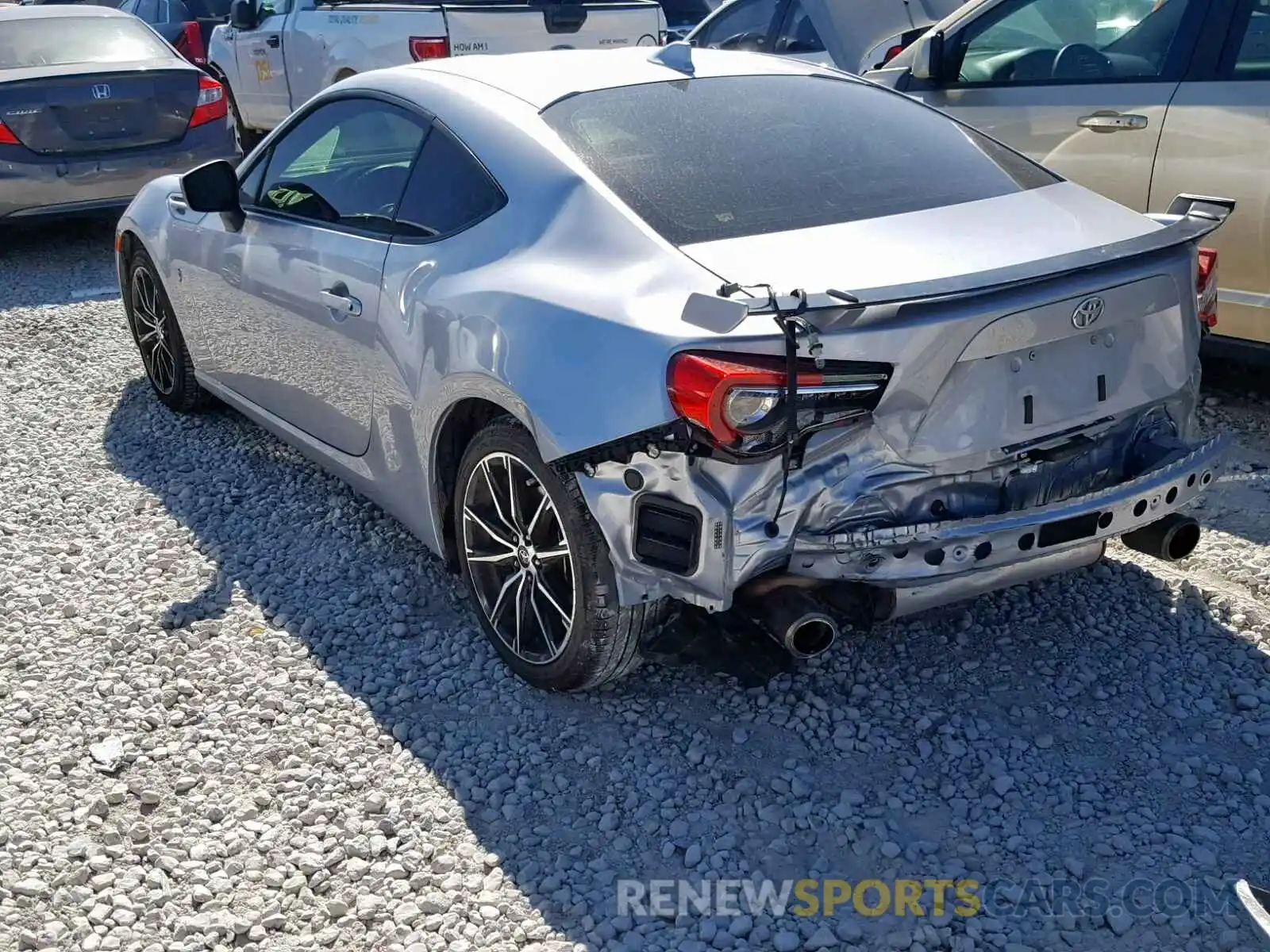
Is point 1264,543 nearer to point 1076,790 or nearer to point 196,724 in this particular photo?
point 1076,790

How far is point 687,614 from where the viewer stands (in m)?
3.45

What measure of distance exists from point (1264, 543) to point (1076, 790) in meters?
1.64

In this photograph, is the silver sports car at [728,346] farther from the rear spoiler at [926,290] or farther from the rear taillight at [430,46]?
the rear taillight at [430,46]

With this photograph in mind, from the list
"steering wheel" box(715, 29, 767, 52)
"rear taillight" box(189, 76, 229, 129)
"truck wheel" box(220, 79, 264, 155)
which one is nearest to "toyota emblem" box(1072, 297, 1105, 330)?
"steering wheel" box(715, 29, 767, 52)

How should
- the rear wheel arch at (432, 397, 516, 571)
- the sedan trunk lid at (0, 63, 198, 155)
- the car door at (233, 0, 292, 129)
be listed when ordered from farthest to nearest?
1. the car door at (233, 0, 292, 129)
2. the sedan trunk lid at (0, 63, 198, 155)
3. the rear wheel arch at (432, 397, 516, 571)

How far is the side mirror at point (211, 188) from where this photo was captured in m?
4.68

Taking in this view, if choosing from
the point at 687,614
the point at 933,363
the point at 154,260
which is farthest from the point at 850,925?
the point at 154,260

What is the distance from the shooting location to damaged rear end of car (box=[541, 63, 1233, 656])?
2.87 m

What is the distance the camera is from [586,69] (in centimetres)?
401

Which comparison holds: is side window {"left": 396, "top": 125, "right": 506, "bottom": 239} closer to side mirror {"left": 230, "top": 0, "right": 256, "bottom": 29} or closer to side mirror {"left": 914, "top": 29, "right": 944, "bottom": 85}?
side mirror {"left": 914, "top": 29, "right": 944, "bottom": 85}

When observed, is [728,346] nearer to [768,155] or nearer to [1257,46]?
[768,155]

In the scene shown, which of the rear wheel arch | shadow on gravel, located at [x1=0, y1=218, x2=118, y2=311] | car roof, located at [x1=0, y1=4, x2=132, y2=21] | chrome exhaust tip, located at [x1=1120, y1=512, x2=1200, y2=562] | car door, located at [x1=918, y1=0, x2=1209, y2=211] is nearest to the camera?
chrome exhaust tip, located at [x1=1120, y1=512, x2=1200, y2=562]

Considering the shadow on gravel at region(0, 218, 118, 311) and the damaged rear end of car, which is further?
the shadow on gravel at region(0, 218, 118, 311)

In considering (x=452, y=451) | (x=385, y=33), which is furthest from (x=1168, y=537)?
(x=385, y=33)
